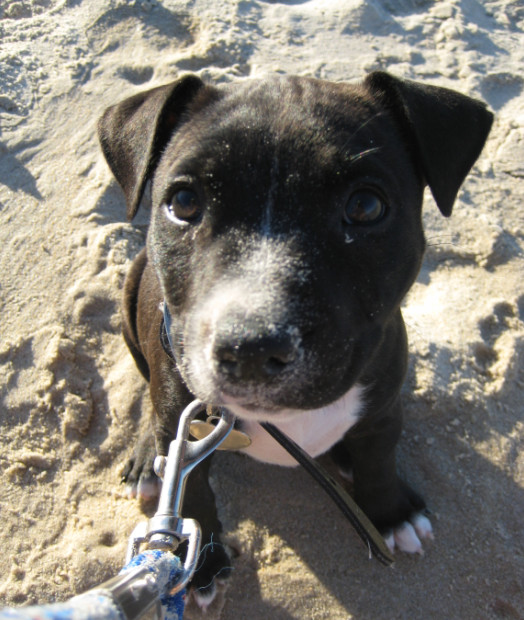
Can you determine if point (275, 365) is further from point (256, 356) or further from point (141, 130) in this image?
point (141, 130)

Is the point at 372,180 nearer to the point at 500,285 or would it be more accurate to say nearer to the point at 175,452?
the point at 175,452

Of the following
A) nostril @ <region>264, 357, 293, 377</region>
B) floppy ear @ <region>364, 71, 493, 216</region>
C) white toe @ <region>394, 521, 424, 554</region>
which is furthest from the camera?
white toe @ <region>394, 521, 424, 554</region>

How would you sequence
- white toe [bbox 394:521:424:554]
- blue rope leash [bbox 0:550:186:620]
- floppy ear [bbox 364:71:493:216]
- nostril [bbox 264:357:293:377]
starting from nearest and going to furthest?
blue rope leash [bbox 0:550:186:620], nostril [bbox 264:357:293:377], floppy ear [bbox 364:71:493:216], white toe [bbox 394:521:424:554]

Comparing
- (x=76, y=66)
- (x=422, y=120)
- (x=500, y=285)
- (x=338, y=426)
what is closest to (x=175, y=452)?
(x=338, y=426)

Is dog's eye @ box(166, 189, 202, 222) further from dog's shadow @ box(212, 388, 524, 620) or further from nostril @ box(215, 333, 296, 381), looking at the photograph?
dog's shadow @ box(212, 388, 524, 620)

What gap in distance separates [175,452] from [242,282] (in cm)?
54

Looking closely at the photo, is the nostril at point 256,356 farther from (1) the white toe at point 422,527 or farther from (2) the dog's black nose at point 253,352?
(1) the white toe at point 422,527

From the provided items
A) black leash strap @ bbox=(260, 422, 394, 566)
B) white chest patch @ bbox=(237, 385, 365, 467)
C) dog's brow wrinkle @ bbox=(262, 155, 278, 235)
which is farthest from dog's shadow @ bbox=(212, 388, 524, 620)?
dog's brow wrinkle @ bbox=(262, 155, 278, 235)

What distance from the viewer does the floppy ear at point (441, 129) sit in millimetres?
2064

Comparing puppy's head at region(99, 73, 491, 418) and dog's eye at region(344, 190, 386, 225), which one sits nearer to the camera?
puppy's head at region(99, 73, 491, 418)

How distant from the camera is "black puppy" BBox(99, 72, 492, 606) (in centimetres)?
→ 166

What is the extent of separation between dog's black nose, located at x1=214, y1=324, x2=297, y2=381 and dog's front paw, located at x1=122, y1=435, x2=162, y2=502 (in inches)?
55.6

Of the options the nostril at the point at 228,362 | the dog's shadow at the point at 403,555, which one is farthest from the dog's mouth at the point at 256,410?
the dog's shadow at the point at 403,555

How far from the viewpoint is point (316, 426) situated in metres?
2.34
